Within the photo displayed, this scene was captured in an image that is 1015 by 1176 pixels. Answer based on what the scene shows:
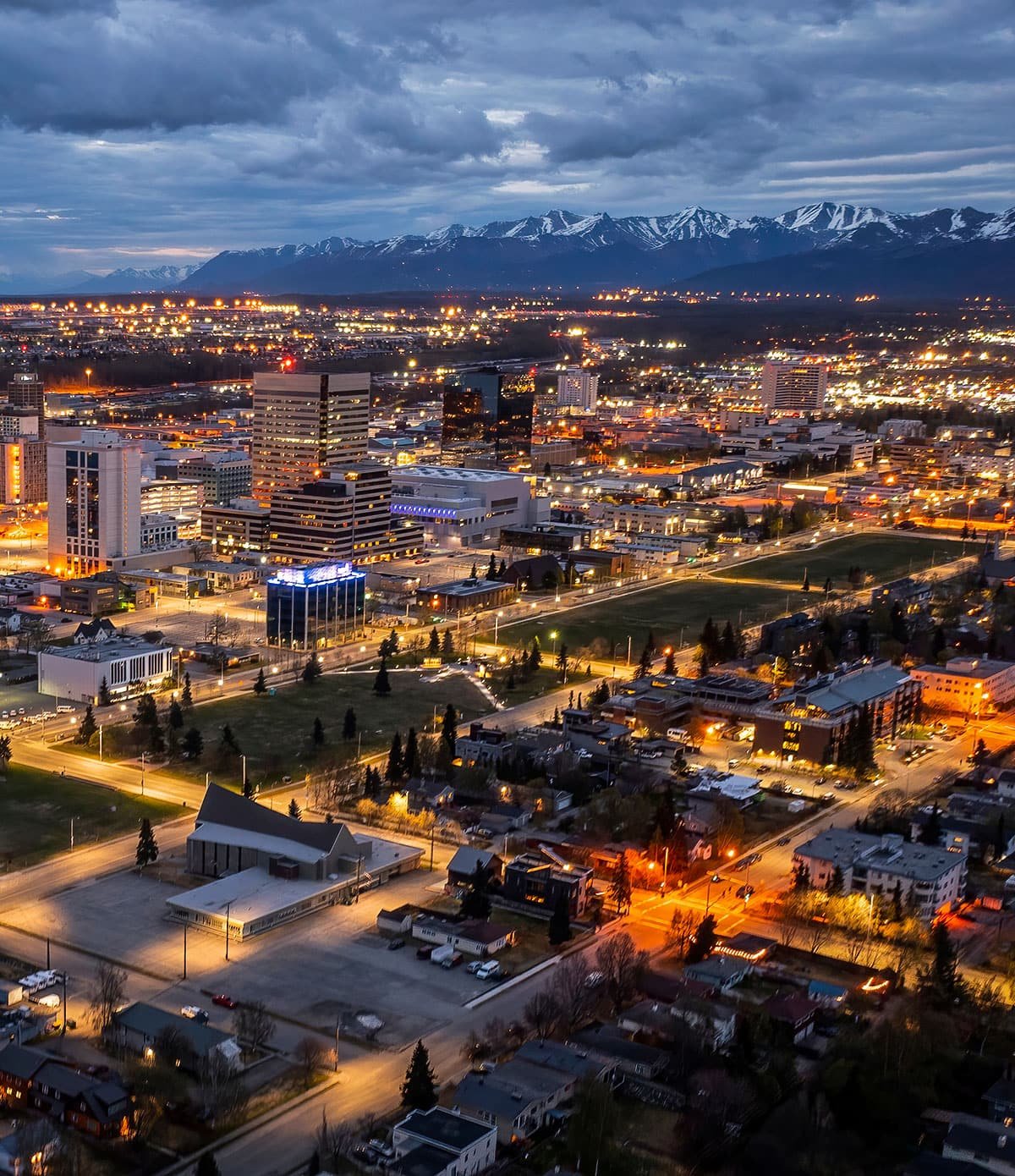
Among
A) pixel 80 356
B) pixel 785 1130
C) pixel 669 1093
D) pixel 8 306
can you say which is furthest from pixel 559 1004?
pixel 8 306

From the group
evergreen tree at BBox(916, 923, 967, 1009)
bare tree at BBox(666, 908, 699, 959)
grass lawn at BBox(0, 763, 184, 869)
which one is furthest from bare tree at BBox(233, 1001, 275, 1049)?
evergreen tree at BBox(916, 923, 967, 1009)

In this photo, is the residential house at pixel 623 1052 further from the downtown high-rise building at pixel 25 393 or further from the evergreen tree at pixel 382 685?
the downtown high-rise building at pixel 25 393

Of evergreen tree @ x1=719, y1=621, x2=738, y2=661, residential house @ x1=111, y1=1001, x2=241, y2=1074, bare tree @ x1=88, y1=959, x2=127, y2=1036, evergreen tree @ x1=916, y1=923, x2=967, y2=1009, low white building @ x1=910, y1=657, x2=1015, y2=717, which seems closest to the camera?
residential house @ x1=111, y1=1001, x2=241, y2=1074

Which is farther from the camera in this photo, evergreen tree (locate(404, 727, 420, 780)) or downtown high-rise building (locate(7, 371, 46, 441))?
downtown high-rise building (locate(7, 371, 46, 441))

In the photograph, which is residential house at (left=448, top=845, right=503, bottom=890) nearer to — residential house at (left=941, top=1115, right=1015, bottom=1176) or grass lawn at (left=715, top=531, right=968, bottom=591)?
residential house at (left=941, top=1115, right=1015, bottom=1176)

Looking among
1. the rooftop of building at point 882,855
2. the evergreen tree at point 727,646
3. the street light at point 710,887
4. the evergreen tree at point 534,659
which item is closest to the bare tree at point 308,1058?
the street light at point 710,887

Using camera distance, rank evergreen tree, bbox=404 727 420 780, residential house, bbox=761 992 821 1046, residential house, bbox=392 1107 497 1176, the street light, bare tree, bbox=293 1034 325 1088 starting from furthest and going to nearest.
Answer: evergreen tree, bbox=404 727 420 780 → the street light → residential house, bbox=761 992 821 1046 → bare tree, bbox=293 1034 325 1088 → residential house, bbox=392 1107 497 1176
